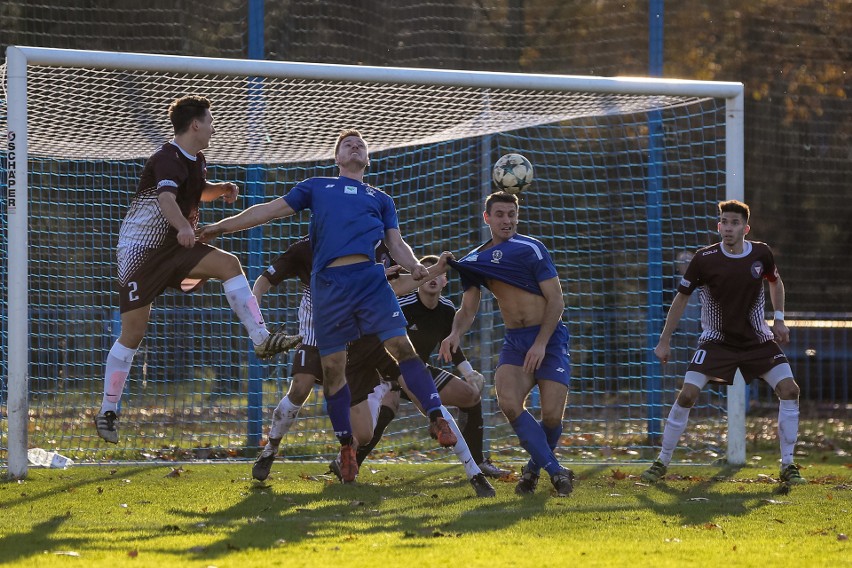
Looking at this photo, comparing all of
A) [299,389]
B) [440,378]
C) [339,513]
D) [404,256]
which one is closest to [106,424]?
[299,389]

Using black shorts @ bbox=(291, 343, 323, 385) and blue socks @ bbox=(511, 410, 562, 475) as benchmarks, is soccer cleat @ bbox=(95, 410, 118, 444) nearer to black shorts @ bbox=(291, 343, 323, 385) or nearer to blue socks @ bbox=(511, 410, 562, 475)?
black shorts @ bbox=(291, 343, 323, 385)

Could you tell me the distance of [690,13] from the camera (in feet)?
59.3

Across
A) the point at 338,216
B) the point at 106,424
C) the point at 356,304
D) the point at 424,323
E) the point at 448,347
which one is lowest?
the point at 106,424

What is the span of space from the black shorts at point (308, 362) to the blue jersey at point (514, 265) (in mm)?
1358

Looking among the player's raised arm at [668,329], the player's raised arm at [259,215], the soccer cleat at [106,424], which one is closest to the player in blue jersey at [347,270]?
the player's raised arm at [259,215]

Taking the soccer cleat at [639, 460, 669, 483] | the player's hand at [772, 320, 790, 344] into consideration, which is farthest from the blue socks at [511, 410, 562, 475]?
the player's hand at [772, 320, 790, 344]

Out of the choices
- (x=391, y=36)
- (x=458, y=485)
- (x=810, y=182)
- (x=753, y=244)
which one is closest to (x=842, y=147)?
(x=810, y=182)

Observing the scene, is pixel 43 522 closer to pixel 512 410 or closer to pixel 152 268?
pixel 152 268

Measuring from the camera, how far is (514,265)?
24.8 feet

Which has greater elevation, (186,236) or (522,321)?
(186,236)

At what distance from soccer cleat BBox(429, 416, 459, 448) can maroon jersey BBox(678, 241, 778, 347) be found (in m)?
2.43

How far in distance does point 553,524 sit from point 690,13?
44.2ft

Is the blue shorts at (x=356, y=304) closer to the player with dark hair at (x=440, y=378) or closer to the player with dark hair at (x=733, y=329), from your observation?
the player with dark hair at (x=440, y=378)

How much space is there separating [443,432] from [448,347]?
2.79 ft
